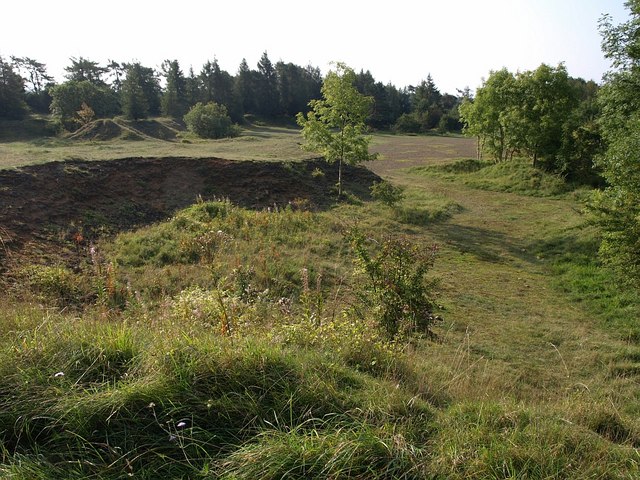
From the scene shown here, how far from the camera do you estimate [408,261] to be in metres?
6.02

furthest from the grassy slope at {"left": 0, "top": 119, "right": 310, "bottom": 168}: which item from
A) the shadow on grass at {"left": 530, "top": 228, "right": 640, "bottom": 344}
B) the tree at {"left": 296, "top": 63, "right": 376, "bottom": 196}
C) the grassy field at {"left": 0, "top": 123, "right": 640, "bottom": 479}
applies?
the grassy field at {"left": 0, "top": 123, "right": 640, "bottom": 479}

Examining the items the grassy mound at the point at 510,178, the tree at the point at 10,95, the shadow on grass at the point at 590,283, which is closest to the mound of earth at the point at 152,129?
the tree at the point at 10,95

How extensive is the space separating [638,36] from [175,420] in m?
17.0

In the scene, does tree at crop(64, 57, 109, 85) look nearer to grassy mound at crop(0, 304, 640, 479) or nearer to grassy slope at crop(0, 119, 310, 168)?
grassy slope at crop(0, 119, 310, 168)

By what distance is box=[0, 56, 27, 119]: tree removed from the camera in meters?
43.8

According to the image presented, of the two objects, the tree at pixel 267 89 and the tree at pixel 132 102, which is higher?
the tree at pixel 267 89

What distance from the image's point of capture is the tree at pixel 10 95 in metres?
43.8

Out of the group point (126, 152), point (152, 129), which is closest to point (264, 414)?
point (126, 152)

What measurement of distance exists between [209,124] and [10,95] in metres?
22.8

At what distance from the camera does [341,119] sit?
1856 centimetres

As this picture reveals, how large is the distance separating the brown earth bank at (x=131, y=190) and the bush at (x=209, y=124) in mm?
20107

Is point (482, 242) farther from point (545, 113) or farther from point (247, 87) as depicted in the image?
point (247, 87)

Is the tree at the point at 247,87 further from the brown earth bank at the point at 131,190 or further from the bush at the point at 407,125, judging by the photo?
the brown earth bank at the point at 131,190

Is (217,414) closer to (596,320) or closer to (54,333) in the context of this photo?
(54,333)
